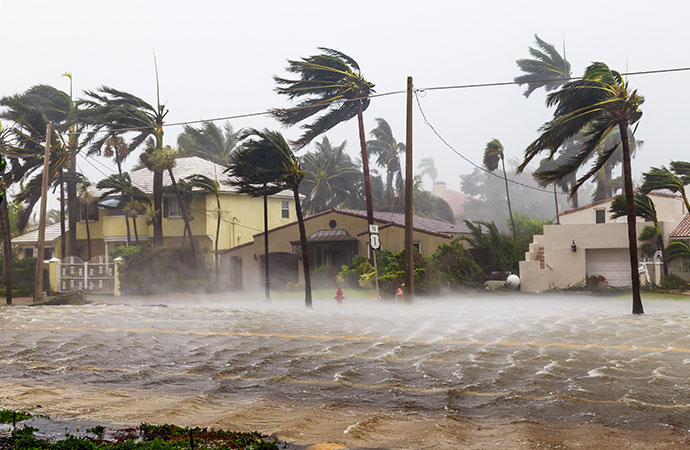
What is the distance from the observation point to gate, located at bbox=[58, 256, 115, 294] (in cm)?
4088

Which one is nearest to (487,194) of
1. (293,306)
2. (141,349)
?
(293,306)

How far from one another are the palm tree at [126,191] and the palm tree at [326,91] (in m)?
15.4

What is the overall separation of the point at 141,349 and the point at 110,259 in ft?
104

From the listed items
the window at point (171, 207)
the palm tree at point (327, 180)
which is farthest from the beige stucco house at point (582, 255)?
the palm tree at point (327, 180)

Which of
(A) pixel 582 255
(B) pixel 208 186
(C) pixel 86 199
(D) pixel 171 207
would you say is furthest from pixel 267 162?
(C) pixel 86 199

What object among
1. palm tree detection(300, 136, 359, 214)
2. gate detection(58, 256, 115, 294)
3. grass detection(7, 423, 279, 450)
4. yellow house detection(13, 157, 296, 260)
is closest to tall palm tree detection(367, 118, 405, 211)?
palm tree detection(300, 136, 359, 214)

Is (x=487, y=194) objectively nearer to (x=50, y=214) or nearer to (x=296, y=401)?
(x=50, y=214)

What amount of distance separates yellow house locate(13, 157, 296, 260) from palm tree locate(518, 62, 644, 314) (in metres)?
28.0

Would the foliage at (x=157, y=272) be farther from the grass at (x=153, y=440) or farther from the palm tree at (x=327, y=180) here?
the grass at (x=153, y=440)

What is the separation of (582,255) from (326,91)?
14.2 metres

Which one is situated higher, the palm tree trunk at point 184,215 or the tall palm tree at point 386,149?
the tall palm tree at point 386,149

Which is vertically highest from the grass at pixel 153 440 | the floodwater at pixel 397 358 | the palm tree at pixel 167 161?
the palm tree at pixel 167 161

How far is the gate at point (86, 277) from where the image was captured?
40875 millimetres

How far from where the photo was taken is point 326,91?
35.2m
